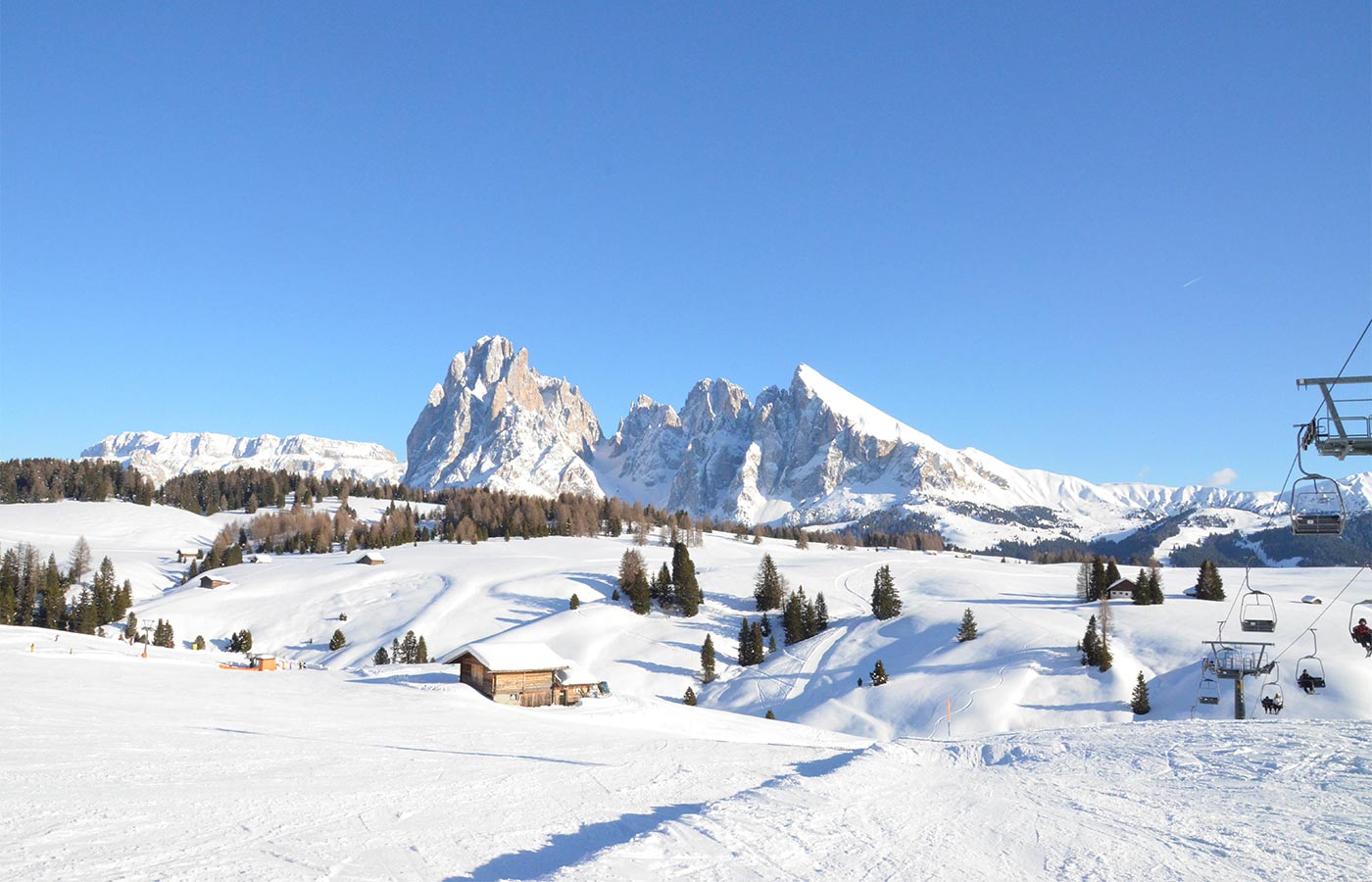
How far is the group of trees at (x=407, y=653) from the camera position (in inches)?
2503

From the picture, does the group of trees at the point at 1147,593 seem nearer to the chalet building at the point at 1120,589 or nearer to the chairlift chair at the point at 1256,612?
the chairlift chair at the point at 1256,612

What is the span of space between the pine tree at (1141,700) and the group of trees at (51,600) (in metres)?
79.6

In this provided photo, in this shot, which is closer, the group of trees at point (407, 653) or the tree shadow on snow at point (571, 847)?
the tree shadow on snow at point (571, 847)

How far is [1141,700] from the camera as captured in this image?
47.9 metres

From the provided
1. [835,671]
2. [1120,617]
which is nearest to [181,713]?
[835,671]

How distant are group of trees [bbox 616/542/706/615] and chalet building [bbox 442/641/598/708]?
35711 millimetres

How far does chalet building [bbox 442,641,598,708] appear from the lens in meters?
43.2

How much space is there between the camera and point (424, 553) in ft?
365

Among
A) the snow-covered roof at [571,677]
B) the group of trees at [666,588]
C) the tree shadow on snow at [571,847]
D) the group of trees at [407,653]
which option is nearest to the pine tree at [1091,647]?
the snow-covered roof at [571,677]

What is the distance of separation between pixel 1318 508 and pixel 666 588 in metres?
70.3

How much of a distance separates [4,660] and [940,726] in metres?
45.5

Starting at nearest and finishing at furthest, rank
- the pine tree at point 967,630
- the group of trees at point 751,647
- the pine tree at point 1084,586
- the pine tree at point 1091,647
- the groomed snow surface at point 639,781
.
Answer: the groomed snow surface at point 639,781, the pine tree at point 1091,647, the pine tree at point 967,630, the group of trees at point 751,647, the pine tree at point 1084,586

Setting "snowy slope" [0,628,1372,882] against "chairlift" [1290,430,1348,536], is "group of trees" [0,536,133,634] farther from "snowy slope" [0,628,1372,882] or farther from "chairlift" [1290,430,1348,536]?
"chairlift" [1290,430,1348,536]

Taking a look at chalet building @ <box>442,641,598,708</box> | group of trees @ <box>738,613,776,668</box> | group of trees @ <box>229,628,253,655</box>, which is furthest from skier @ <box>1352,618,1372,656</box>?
group of trees @ <box>229,628,253,655</box>
